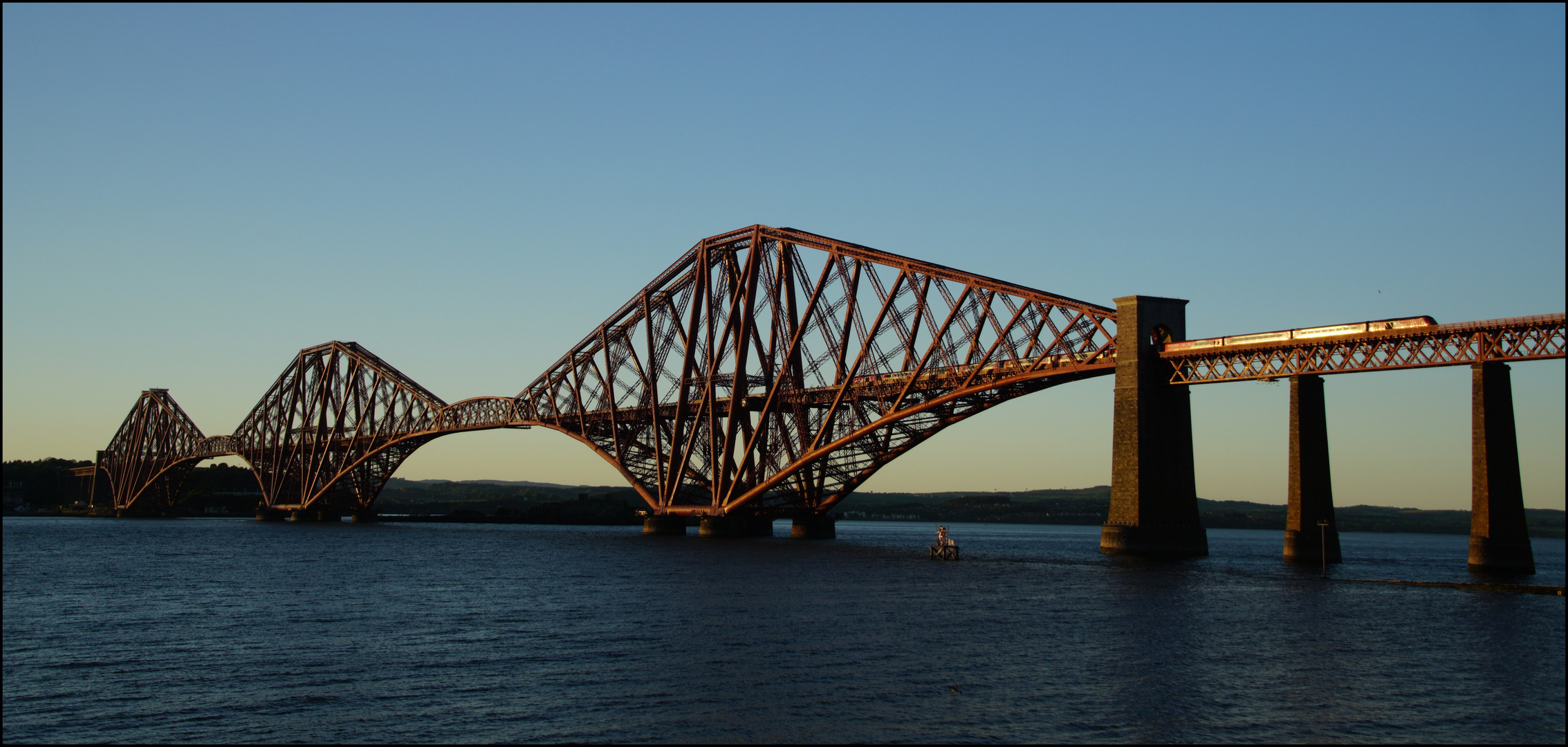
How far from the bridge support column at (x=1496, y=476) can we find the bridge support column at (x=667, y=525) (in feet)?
230

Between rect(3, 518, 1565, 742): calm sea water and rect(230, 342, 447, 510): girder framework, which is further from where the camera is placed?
rect(230, 342, 447, 510): girder framework

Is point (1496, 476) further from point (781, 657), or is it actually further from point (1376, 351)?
point (781, 657)

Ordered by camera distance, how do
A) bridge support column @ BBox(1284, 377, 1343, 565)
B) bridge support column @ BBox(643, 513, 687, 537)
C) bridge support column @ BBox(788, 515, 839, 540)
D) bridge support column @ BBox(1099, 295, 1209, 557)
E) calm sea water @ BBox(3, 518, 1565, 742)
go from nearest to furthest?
calm sea water @ BBox(3, 518, 1565, 742) < bridge support column @ BBox(1284, 377, 1343, 565) < bridge support column @ BBox(1099, 295, 1209, 557) < bridge support column @ BBox(788, 515, 839, 540) < bridge support column @ BBox(643, 513, 687, 537)

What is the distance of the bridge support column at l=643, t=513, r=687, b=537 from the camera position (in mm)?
112500

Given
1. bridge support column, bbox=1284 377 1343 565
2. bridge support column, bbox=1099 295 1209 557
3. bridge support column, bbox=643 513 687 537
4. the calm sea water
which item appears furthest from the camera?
bridge support column, bbox=643 513 687 537

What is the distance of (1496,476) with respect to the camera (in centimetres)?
5259

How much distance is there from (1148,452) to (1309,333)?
10036 millimetres

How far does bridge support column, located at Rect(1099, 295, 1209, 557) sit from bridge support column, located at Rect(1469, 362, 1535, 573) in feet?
46.0

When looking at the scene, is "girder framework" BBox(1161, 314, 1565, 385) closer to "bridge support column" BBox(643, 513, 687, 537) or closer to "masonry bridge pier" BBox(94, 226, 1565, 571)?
"masonry bridge pier" BBox(94, 226, 1565, 571)

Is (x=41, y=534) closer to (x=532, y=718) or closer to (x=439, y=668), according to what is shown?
(x=439, y=668)

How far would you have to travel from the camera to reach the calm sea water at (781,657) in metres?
26.0

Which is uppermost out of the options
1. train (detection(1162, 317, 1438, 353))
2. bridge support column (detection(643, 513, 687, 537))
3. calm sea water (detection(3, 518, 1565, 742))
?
train (detection(1162, 317, 1438, 353))

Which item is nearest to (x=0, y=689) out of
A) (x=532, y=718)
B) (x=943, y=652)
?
(x=532, y=718)

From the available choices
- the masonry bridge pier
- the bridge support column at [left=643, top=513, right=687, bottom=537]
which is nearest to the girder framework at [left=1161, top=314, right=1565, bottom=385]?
the masonry bridge pier
